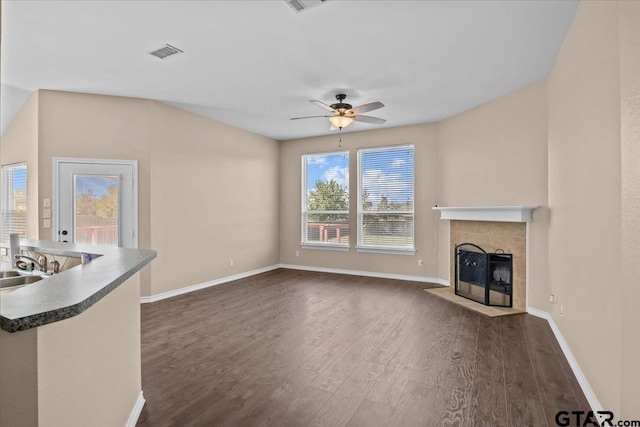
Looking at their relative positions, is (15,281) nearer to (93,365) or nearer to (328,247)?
(93,365)

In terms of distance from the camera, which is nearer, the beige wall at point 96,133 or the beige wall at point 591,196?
the beige wall at point 591,196

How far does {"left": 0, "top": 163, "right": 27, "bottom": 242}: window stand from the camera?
190 inches

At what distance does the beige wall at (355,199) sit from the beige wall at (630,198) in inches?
167

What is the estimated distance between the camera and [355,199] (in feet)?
22.7

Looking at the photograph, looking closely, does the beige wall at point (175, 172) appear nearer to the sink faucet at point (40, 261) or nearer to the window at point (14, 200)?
the window at point (14, 200)

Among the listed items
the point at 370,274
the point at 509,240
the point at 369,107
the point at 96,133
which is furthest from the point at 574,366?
the point at 96,133

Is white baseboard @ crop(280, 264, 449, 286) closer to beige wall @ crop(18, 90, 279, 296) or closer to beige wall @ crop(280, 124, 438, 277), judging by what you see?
beige wall @ crop(280, 124, 438, 277)

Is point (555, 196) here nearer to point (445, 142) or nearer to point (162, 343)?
point (445, 142)

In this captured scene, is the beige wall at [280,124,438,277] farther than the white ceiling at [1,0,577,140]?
Yes

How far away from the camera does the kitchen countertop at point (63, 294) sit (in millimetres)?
1206

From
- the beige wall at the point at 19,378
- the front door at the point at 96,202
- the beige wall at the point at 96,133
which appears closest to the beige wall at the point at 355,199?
the beige wall at the point at 96,133

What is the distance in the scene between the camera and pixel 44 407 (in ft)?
4.24

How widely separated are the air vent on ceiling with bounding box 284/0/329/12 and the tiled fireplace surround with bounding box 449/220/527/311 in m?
3.73

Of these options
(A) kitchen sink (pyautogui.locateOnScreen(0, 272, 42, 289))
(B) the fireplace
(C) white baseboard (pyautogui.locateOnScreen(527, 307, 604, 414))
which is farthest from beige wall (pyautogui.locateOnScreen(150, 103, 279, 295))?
(C) white baseboard (pyautogui.locateOnScreen(527, 307, 604, 414))
